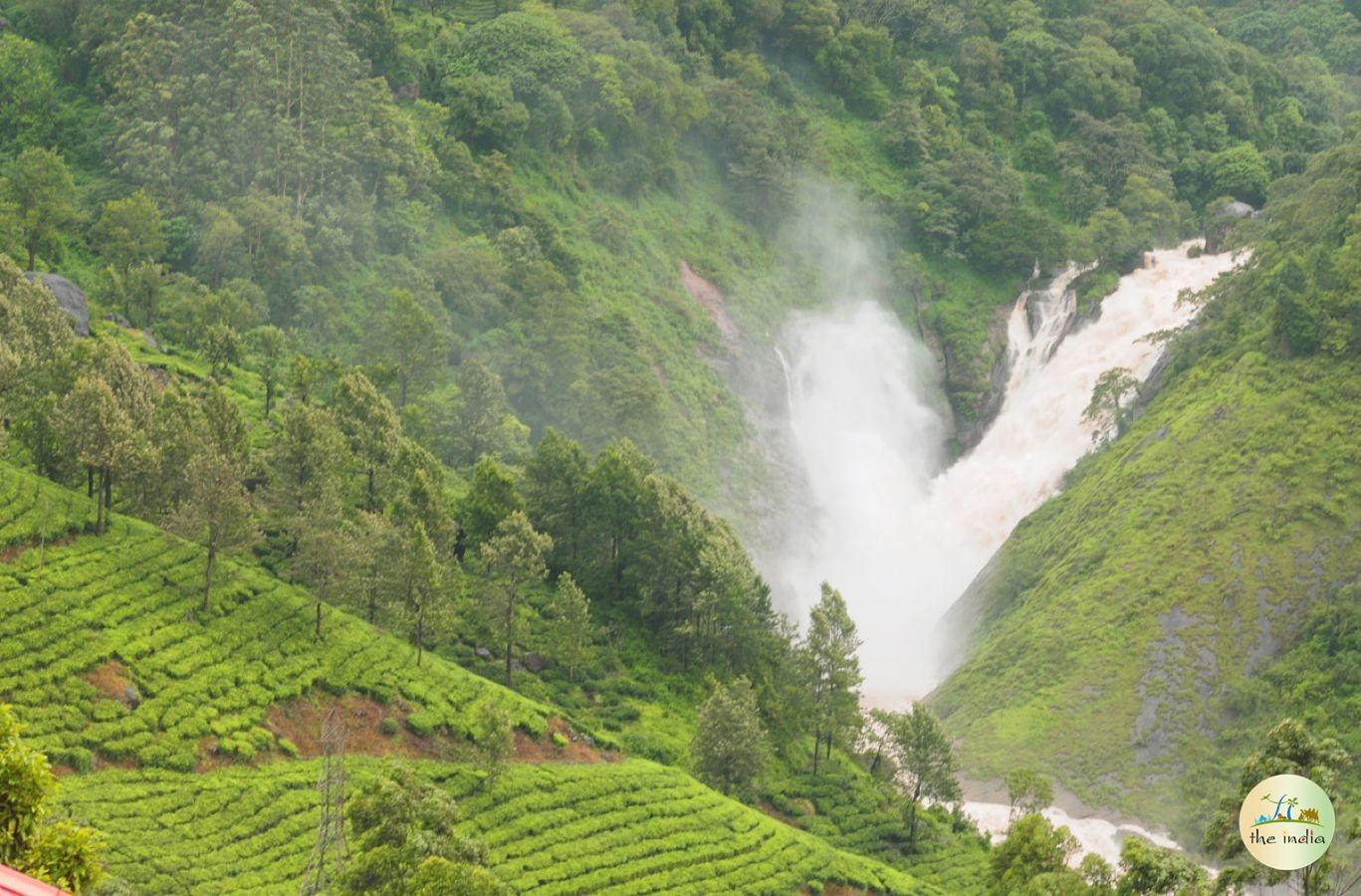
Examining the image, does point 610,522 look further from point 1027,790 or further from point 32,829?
point 32,829

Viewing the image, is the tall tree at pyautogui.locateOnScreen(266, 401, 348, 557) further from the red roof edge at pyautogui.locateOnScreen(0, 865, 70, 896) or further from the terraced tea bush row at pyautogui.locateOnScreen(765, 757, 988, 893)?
the red roof edge at pyautogui.locateOnScreen(0, 865, 70, 896)

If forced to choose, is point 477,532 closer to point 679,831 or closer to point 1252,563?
point 679,831

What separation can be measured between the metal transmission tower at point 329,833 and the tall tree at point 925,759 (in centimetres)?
2725

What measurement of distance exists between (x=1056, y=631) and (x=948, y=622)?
12476 mm

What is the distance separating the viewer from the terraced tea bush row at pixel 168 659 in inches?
2018

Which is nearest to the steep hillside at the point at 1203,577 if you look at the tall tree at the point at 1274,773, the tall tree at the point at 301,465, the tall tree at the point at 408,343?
the tall tree at the point at 1274,773

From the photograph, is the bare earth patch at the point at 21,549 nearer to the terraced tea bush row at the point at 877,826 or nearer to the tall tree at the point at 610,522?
the tall tree at the point at 610,522

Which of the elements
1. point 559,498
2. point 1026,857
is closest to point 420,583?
point 559,498

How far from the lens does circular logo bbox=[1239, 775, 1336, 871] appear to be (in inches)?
1561

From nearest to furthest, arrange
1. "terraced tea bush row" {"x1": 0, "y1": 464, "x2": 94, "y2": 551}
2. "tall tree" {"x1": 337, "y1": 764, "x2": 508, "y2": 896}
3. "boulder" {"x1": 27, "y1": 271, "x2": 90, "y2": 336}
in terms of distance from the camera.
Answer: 1. "tall tree" {"x1": 337, "y1": 764, "x2": 508, "y2": 896}
2. "terraced tea bush row" {"x1": 0, "y1": 464, "x2": 94, "y2": 551}
3. "boulder" {"x1": 27, "y1": 271, "x2": 90, "y2": 336}

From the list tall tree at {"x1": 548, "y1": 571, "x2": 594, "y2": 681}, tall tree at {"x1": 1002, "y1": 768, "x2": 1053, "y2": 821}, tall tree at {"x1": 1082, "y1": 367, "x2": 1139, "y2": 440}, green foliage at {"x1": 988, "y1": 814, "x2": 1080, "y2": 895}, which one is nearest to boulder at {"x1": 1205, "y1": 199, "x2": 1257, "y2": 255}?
tall tree at {"x1": 1082, "y1": 367, "x2": 1139, "y2": 440}

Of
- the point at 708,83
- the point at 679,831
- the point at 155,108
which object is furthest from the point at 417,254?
the point at 679,831

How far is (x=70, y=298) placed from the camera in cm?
7481

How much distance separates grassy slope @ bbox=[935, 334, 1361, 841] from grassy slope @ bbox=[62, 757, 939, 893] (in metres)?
19.4
